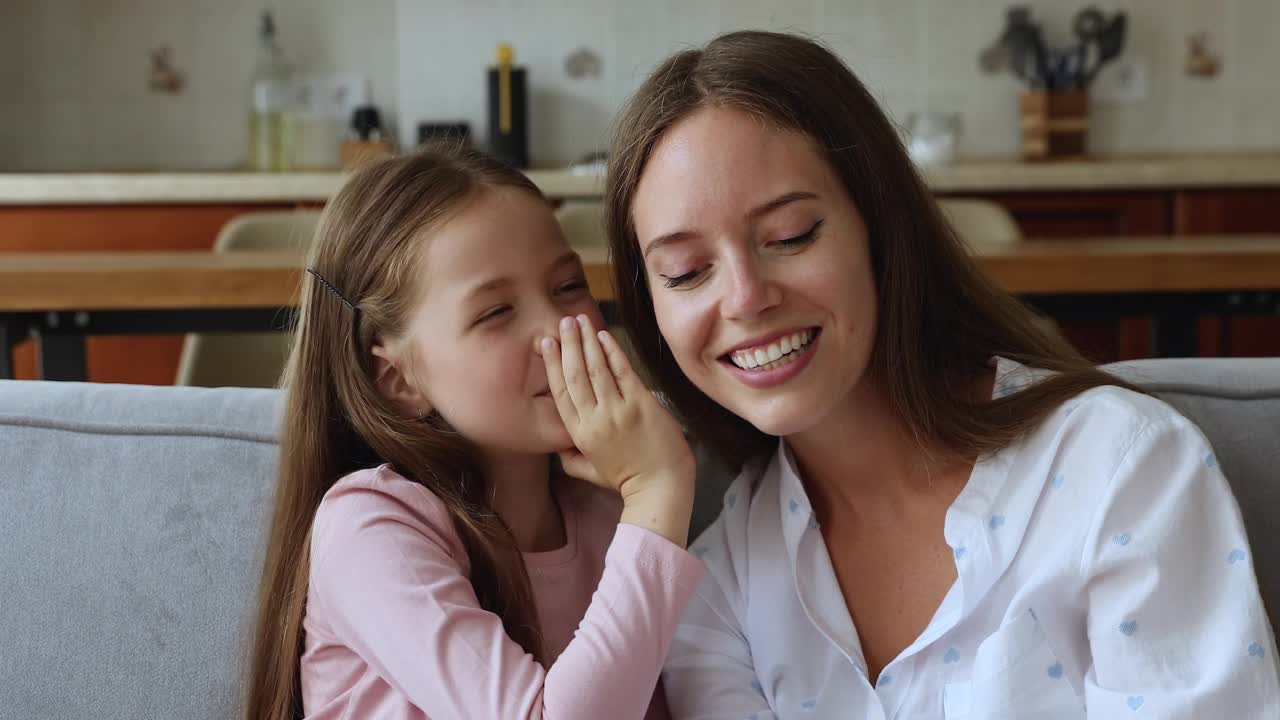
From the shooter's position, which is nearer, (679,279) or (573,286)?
(679,279)

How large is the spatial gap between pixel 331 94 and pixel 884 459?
3.44m

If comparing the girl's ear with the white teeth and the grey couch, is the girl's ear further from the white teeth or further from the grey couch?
the white teeth

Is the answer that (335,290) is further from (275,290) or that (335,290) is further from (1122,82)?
(1122,82)

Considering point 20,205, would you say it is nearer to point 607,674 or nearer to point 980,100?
point 980,100

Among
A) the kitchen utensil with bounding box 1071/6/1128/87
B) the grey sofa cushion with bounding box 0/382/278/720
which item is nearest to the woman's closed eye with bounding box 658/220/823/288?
the grey sofa cushion with bounding box 0/382/278/720

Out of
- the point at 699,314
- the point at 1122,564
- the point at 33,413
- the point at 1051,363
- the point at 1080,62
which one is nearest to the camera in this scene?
the point at 1122,564

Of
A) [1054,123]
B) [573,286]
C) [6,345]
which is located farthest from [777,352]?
[1054,123]

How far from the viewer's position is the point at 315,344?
1.35 m

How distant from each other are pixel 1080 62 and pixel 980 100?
33 cm

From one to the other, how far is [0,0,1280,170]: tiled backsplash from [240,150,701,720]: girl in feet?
9.96

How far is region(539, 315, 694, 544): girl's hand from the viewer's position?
117cm

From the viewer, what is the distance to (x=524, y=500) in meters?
1.38

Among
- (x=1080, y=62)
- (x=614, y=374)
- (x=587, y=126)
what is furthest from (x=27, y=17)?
(x=614, y=374)

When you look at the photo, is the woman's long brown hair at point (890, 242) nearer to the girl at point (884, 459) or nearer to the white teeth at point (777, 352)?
the girl at point (884, 459)
